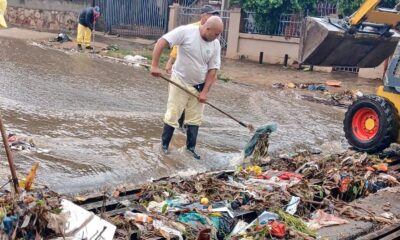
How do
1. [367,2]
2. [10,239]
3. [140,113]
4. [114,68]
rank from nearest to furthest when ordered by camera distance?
[10,239], [367,2], [140,113], [114,68]

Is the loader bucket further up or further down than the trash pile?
further up

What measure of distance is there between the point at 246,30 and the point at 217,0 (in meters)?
3.89

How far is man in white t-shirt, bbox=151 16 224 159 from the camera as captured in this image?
6.58 meters

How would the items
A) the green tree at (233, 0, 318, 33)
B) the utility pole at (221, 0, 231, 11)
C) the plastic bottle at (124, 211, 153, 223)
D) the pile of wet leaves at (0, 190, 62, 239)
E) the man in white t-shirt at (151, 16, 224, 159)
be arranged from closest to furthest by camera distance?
1. the pile of wet leaves at (0, 190, 62, 239)
2. the plastic bottle at (124, 211, 153, 223)
3. the man in white t-shirt at (151, 16, 224, 159)
4. the green tree at (233, 0, 318, 33)
5. the utility pole at (221, 0, 231, 11)

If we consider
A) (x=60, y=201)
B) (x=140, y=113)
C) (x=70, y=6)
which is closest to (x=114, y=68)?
(x=140, y=113)

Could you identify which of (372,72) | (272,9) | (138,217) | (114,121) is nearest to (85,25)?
(272,9)

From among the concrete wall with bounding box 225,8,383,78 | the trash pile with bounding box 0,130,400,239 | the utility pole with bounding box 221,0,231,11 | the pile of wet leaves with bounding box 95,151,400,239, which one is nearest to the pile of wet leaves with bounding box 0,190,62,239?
the trash pile with bounding box 0,130,400,239

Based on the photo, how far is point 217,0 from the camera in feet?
76.2

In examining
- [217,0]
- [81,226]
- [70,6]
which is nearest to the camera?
[81,226]

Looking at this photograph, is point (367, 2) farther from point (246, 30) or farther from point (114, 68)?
point (246, 30)

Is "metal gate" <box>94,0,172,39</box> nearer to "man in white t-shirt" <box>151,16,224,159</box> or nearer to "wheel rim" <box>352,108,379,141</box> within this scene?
"wheel rim" <box>352,108,379,141</box>

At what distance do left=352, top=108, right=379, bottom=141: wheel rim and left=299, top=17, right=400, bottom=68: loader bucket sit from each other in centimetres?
115

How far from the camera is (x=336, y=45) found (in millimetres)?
8430

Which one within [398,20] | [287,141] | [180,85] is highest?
[398,20]
